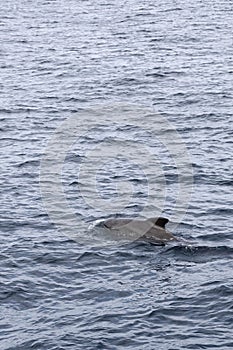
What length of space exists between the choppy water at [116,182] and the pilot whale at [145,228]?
663 mm

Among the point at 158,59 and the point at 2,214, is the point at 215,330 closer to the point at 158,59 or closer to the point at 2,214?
the point at 2,214

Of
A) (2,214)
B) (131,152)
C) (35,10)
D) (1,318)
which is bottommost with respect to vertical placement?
(1,318)

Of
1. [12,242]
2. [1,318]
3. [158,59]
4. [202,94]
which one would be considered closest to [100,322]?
[1,318]

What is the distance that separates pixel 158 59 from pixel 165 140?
1933cm

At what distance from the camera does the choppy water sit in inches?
891

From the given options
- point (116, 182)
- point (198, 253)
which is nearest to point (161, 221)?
point (198, 253)

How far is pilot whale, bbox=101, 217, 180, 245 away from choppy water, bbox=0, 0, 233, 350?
0.66 m

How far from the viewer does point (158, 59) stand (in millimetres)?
58250

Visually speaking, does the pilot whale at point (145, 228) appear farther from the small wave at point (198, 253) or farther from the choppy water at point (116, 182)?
the small wave at point (198, 253)

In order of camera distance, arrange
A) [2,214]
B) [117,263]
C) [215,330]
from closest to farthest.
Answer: [215,330]
[117,263]
[2,214]

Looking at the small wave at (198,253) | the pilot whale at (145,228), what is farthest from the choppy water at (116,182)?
the pilot whale at (145,228)

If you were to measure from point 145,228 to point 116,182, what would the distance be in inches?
253

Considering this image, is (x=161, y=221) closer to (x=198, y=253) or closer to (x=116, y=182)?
(x=198, y=253)

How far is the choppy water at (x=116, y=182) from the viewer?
74.2ft
